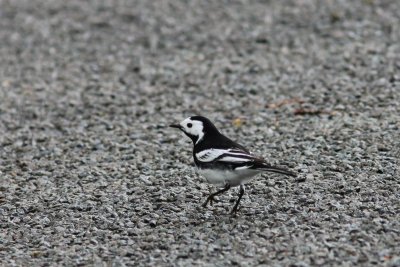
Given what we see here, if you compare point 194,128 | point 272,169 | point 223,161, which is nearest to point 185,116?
point 194,128

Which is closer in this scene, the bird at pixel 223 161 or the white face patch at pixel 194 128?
the bird at pixel 223 161

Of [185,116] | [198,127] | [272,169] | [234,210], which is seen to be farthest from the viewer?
[185,116]

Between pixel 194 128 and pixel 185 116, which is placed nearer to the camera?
pixel 194 128

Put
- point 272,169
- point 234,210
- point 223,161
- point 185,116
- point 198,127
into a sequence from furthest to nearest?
point 185,116, point 198,127, point 234,210, point 223,161, point 272,169

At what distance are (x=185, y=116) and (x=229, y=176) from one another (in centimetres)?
409

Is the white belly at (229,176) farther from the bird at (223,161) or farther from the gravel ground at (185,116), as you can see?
the gravel ground at (185,116)

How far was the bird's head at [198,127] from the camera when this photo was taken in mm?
8180

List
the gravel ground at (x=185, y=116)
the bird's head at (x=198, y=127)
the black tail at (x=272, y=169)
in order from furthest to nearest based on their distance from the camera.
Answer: the bird's head at (x=198, y=127)
the gravel ground at (x=185, y=116)
the black tail at (x=272, y=169)

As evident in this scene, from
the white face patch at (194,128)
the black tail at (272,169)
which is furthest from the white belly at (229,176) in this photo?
the white face patch at (194,128)

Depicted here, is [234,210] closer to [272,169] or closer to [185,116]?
[272,169]

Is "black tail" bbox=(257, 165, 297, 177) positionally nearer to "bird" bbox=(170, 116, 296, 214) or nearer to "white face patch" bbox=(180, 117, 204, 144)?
"bird" bbox=(170, 116, 296, 214)

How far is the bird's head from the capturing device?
8180 mm

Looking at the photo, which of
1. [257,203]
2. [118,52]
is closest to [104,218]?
[257,203]

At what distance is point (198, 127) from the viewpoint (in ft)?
27.0
